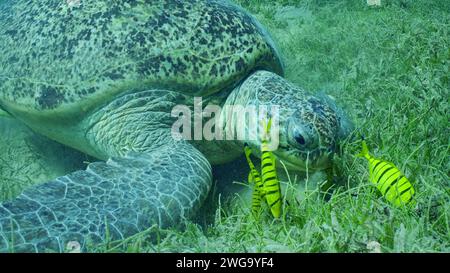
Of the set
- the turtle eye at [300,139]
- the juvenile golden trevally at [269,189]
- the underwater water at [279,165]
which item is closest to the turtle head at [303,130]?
the turtle eye at [300,139]

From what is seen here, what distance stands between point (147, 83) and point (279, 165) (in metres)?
1.17

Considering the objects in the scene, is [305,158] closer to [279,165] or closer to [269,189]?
[279,165]

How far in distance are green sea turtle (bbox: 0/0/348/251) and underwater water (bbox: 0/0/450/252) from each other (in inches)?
0.7

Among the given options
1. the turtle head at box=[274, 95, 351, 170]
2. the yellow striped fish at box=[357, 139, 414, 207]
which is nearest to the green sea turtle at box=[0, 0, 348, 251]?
the turtle head at box=[274, 95, 351, 170]

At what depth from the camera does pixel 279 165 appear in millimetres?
2863

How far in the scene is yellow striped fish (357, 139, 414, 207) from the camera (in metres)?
1.97

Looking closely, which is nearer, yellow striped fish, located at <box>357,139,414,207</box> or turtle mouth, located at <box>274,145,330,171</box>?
yellow striped fish, located at <box>357,139,414,207</box>

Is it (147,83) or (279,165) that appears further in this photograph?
(147,83)

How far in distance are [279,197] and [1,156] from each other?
2831 mm

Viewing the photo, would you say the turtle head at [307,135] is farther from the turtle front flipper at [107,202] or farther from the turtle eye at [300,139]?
the turtle front flipper at [107,202]

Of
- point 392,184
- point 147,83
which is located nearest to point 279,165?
point 392,184

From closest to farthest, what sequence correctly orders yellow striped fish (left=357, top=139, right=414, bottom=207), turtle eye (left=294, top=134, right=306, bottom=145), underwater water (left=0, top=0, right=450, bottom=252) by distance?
1. underwater water (left=0, top=0, right=450, bottom=252)
2. yellow striped fish (left=357, top=139, right=414, bottom=207)
3. turtle eye (left=294, top=134, right=306, bottom=145)

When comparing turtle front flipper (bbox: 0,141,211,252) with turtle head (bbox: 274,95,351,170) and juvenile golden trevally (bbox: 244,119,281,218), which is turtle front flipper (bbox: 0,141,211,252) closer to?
juvenile golden trevally (bbox: 244,119,281,218)
